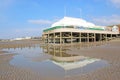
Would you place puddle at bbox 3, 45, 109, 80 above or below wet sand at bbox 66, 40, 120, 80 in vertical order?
below

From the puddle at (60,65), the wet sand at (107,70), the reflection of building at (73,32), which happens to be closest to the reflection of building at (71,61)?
the puddle at (60,65)

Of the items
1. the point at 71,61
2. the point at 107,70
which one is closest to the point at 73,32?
the point at 71,61

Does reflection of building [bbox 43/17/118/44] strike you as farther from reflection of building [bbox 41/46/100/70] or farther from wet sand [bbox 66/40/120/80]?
reflection of building [bbox 41/46/100/70]

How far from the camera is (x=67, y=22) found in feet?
174

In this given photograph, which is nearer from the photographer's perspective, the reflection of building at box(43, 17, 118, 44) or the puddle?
the puddle

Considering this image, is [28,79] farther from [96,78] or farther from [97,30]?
[97,30]

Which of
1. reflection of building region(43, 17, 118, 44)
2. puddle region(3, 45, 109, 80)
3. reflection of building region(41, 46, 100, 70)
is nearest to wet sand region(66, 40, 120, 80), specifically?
puddle region(3, 45, 109, 80)

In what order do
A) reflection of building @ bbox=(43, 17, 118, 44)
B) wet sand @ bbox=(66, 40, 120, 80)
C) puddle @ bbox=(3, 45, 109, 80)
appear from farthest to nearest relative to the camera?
1. reflection of building @ bbox=(43, 17, 118, 44)
2. puddle @ bbox=(3, 45, 109, 80)
3. wet sand @ bbox=(66, 40, 120, 80)

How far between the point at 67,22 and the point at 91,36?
893 cm

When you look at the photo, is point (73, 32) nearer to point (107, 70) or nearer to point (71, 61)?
point (71, 61)

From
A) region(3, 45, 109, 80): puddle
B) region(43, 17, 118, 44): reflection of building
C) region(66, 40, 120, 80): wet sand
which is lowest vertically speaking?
region(3, 45, 109, 80): puddle

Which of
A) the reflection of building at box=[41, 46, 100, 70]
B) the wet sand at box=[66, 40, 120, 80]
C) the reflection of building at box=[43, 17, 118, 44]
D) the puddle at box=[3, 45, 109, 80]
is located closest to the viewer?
the wet sand at box=[66, 40, 120, 80]

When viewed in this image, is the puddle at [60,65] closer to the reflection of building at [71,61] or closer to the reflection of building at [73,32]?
the reflection of building at [71,61]

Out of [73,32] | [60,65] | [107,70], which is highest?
[73,32]
